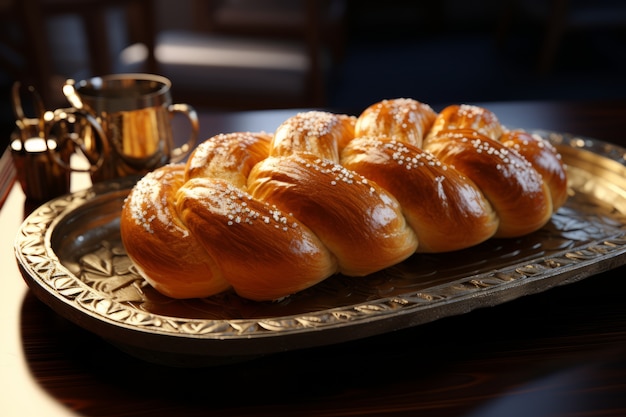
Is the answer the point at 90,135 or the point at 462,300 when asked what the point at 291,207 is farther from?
the point at 90,135

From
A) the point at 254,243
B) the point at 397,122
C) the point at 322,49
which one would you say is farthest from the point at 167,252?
the point at 322,49

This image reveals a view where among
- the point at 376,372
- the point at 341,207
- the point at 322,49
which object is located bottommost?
the point at 322,49

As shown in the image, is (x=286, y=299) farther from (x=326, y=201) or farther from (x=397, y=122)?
(x=397, y=122)

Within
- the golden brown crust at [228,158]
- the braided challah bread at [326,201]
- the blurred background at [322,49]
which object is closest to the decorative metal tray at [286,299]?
the braided challah bread at [326,201]

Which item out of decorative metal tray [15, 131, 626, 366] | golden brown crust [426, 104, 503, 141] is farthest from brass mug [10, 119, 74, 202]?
golden brown crust [426, 104, 503, 141]

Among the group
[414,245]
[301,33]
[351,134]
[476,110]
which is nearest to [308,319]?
[414,245]

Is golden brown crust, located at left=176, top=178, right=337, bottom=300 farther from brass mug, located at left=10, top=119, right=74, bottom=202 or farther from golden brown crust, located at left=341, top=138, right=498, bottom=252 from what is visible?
brass mug, located at left=10, top=119, right=74, bottom=202
